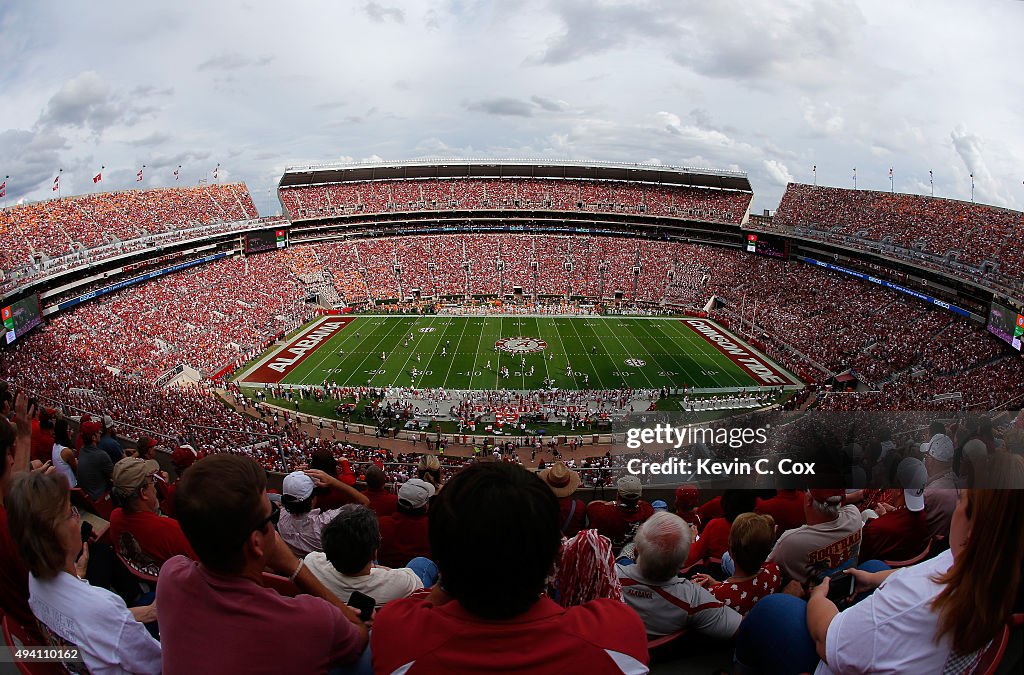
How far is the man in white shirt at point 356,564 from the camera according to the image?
11.0 feet

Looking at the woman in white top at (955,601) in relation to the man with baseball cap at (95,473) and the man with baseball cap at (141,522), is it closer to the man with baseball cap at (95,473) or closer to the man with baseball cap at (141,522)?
the man with baseball cap at (141,522)

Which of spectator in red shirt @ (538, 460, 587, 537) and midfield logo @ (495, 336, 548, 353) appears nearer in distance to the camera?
spectator in red shirt @ (538, 460, 587, 537)

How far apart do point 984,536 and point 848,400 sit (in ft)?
86.9

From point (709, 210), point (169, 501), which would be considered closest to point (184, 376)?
point (169, 501)

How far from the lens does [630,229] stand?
6012 centimetres

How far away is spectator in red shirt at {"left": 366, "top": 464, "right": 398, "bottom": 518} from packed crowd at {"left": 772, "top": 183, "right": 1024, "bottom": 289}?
35.5 m

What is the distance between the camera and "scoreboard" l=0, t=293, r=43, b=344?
97.6 feet

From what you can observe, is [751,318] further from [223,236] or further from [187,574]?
[187,574]

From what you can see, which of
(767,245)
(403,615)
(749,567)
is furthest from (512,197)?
(403,615)

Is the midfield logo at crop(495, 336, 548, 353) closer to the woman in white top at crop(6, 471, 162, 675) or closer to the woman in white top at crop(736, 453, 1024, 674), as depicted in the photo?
the woman in white top at crop(6, 471, 162, 675)

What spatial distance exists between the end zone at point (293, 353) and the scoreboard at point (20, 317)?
419 inches

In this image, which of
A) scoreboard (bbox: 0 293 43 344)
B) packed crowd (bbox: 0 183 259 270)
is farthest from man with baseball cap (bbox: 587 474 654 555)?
packed crowd (bbox: 0 183 259 270)

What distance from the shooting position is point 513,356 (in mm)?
36750

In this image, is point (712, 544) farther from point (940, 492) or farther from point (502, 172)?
point (502, 172)
